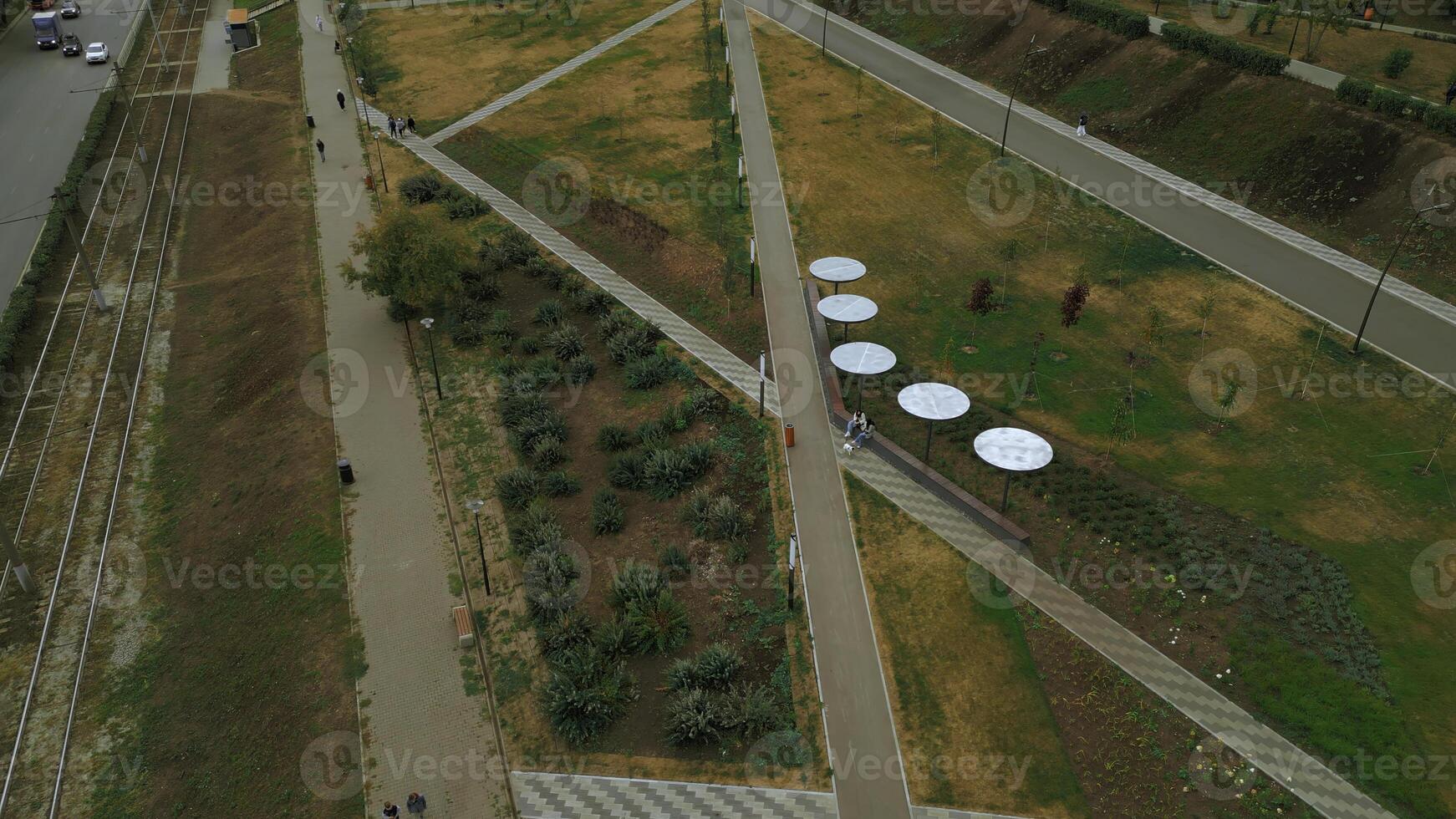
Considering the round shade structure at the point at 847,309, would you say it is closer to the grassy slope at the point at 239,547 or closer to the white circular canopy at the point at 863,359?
the white circular canopy at the point at 863,359

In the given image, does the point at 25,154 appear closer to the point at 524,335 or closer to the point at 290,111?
Answer: the point at 290,111

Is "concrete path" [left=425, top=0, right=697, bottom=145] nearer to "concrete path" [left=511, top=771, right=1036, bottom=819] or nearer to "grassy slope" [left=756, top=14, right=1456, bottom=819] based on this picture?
"grassy slope" [left=756, top=14, right=1456, bottom=819]

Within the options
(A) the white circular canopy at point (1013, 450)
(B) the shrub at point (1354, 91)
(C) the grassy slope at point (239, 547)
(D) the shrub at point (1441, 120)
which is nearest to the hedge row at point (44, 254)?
(C) the grassy slope at point (239, 547)

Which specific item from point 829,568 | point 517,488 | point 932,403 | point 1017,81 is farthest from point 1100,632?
point 1017,81

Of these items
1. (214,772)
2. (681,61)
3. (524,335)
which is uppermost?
(681,61)

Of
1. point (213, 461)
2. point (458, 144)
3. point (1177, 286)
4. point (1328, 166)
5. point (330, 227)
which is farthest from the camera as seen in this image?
point (458, 144)

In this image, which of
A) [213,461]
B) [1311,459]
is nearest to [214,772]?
[213,461]
